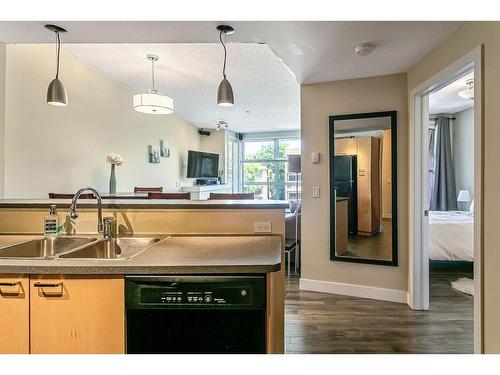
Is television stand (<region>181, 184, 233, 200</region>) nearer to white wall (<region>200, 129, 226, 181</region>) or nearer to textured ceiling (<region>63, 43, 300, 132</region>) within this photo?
white wall (<region>200, 129, 226, 181</region>)

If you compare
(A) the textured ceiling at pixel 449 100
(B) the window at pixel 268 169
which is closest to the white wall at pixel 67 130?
(B) the window at pixel 268 169

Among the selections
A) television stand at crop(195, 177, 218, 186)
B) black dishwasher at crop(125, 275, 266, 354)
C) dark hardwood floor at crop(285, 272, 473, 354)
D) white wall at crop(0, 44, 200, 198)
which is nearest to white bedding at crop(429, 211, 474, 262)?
dark hardwood floor at crop(285, 272, 473, 354)

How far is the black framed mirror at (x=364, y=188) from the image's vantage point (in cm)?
312

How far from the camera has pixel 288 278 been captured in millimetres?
3762

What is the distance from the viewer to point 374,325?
2.56m

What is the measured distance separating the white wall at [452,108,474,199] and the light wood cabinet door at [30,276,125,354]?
271 inches

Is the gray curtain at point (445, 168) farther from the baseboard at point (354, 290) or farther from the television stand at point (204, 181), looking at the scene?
the television stand at point (204, 181)

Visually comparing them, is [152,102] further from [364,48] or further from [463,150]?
[463,150]

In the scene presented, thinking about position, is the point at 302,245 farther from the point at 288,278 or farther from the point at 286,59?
the point at 286,59

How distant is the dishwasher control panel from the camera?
1229mm

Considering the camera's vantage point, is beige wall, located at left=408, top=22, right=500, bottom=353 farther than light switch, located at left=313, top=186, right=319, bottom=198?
No

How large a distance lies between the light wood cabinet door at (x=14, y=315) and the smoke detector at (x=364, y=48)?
8.37 feet

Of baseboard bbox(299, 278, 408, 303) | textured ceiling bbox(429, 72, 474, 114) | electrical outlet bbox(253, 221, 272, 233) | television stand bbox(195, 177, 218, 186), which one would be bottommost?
baseboard bbox(299, 278, 408, 303)

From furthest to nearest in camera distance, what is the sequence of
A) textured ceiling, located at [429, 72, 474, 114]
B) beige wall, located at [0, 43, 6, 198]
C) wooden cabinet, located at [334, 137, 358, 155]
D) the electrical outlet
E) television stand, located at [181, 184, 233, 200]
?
television stand, located at [181, 184, 233, 200] < textured ceiling, located at [429, 72, 474, 114] < wooden cabinet, located at [334, 137, 358, 155] < beige wall, located at [0, 43, 6, 198] < the electrical outlet
